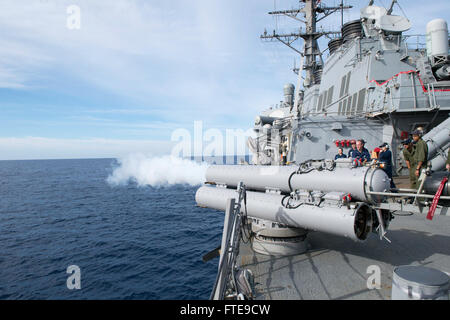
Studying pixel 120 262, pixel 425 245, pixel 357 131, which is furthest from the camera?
pixel 120 262

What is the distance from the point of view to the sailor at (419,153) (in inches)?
234

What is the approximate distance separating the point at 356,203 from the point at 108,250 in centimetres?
1355

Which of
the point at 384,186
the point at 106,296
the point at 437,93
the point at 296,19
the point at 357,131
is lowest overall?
the point at 106,296

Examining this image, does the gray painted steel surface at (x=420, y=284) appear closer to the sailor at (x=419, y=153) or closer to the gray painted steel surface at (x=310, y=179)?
the gray painted steel surface at (x=310, y=179)

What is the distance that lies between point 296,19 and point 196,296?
81.1 feet

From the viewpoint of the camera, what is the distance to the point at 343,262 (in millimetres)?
6391

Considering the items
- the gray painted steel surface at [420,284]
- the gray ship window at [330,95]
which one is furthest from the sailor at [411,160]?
the gray ship window at [330,95]

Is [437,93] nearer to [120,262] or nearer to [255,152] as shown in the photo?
[255,152]

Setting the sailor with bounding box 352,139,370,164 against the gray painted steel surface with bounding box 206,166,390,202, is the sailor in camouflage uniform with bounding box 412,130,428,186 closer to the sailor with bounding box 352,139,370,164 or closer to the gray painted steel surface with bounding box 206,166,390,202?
the gray painted steel surface with bounding box 206,166,390,202

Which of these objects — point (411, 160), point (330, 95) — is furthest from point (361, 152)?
point (330, 95)

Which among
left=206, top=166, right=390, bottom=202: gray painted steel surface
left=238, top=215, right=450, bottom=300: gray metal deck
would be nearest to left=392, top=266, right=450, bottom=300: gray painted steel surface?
left=238, top=215, right=450, bottom=300: gray metal deck

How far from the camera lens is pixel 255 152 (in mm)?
15031
